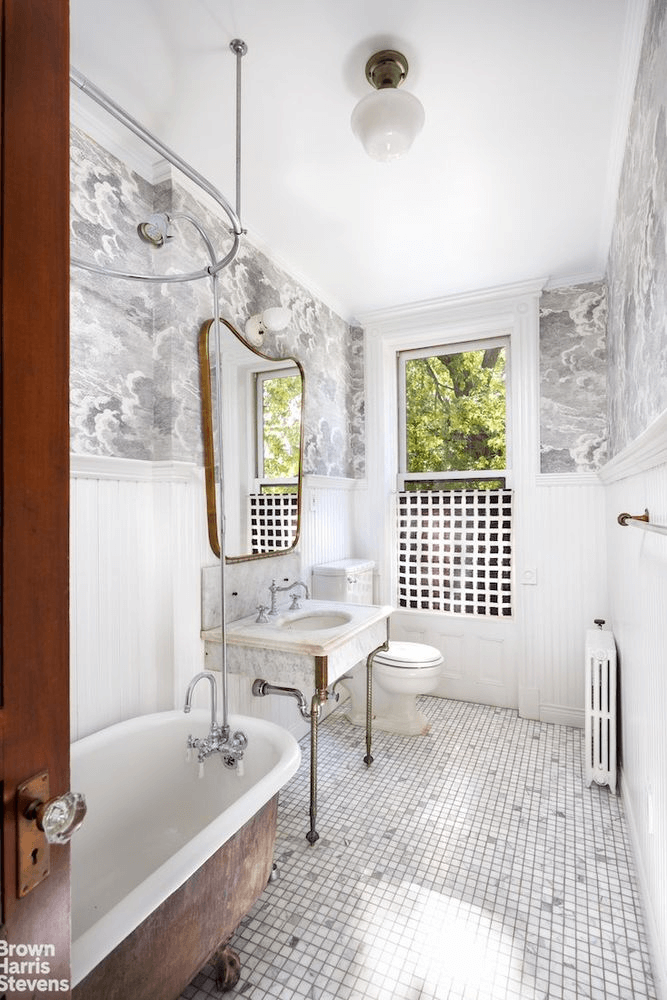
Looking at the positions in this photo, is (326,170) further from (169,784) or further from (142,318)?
(169,784)

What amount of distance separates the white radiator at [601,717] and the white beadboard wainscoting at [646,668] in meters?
0.05

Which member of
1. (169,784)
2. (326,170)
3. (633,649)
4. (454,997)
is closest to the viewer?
(454,997)

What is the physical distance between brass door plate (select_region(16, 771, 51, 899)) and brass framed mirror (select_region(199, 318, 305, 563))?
148cm

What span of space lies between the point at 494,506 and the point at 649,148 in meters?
2.15

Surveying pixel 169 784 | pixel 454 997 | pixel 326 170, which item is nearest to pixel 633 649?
pixel 454 997

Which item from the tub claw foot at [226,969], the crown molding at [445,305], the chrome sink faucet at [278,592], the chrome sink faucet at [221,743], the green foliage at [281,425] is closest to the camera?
the tub claw foot at [226,969]

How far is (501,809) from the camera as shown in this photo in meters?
2.15

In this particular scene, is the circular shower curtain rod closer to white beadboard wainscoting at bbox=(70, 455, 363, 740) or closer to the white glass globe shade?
the white glass globe shade

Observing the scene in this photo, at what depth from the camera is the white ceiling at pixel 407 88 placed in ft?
4.66

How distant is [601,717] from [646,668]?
98 centimetres

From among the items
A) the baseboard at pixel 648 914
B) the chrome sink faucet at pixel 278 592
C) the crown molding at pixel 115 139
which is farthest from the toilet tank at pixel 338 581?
the crown molding at pixel 115 139

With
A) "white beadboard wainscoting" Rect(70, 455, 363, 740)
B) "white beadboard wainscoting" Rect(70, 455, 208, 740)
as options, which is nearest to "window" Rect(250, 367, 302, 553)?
"white beadboard wainscoting" Rect(70, 455, 363, 740)

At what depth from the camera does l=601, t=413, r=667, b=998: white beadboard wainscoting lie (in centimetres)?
125

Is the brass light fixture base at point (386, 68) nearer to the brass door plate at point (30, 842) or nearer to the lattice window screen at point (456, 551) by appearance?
the brass door plate at point (30, 842)
